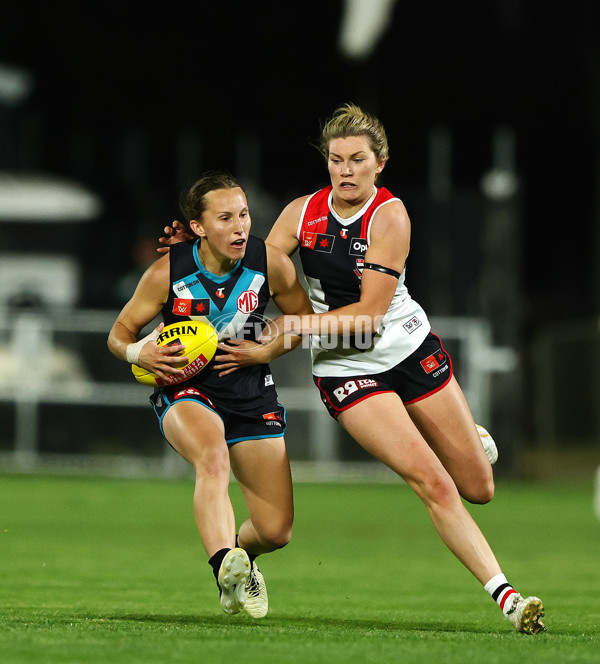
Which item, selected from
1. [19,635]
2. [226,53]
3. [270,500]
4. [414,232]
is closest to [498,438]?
[414,232]

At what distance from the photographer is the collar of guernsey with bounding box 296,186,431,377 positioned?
241 inches

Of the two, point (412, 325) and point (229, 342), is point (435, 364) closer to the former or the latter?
point (412, 325)

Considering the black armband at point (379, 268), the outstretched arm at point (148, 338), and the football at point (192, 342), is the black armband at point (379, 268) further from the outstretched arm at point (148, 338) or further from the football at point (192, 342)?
the outstretched arm at point (148, 338)

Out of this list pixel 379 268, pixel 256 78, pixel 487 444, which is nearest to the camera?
pixel 379 268

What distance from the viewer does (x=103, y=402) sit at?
16.8 metres

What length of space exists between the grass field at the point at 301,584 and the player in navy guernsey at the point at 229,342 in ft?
2.16

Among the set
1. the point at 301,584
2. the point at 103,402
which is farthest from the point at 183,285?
the point at 103,402

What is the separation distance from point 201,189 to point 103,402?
11.0 m

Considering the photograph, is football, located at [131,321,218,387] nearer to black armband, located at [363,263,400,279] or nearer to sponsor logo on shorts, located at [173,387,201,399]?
sponsor logo on shorts, located at [173,387,201,399]

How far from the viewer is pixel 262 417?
20.4 ft

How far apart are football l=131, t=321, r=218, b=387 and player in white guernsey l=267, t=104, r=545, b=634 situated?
42cm

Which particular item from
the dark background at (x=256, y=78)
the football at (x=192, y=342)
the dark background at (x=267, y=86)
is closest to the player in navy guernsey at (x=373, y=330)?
the football at (x=192, y=342)

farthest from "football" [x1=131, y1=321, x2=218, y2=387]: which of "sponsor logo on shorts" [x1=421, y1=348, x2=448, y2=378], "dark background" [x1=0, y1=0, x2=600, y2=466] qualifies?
"dark background" [x1=0, y1=0, x2=600, y2=466]

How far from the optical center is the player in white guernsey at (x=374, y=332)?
5812mm
